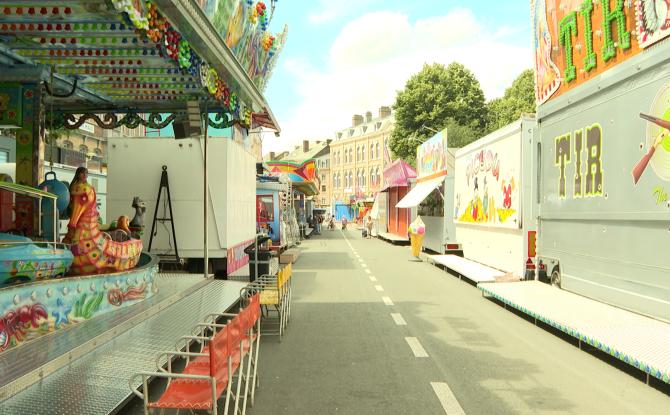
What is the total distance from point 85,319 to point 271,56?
5246mm

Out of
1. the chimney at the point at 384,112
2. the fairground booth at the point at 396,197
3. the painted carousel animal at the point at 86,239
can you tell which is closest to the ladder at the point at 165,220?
the painted carousel animal at the point at 86,239

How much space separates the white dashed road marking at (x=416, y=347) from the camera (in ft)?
21.0

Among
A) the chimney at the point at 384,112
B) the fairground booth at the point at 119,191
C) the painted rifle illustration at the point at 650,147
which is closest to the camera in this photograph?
the fairground booth at the point at 119,191

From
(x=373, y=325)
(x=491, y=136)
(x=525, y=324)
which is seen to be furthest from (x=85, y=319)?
A: (x=491, y=136)

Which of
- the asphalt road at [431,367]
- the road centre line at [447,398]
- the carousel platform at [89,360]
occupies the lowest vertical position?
the asphalt road at [431,367]

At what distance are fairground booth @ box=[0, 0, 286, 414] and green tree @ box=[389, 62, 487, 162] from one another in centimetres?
3569

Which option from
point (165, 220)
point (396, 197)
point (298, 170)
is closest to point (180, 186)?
point (165, 220)

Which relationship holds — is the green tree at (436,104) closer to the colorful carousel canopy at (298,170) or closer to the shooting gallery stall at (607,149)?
the colorful carousel canopy at (298,170)

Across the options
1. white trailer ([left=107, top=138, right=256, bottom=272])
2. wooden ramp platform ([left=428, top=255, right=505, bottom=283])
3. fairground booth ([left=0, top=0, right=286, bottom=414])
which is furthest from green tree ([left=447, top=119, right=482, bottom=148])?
white trailer ([left=107, top=138, right=256, bottom=272])

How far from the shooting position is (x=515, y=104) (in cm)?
4559

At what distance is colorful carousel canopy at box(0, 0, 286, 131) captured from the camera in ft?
15.0

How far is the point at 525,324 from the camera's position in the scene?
827 centimetres

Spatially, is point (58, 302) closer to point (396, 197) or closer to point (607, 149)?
point (607, 149)

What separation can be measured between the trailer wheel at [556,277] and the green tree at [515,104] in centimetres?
3762
